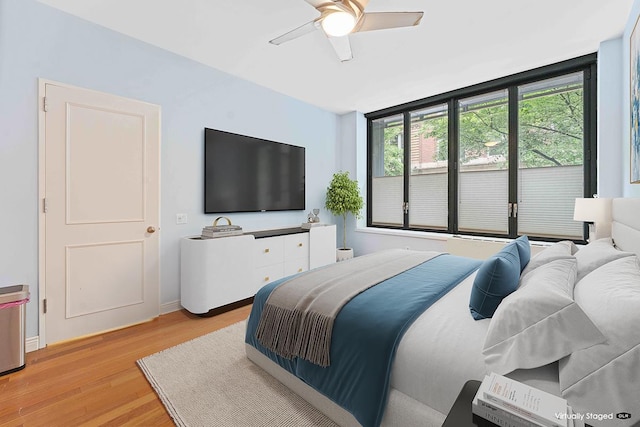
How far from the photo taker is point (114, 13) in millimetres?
2477

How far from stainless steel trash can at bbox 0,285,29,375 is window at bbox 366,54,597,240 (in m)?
4.54

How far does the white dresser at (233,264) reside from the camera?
2.99 m

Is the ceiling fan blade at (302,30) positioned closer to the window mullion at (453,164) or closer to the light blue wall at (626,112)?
the light blue wall at (626,112)

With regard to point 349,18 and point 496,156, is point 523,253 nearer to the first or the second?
point 349,18

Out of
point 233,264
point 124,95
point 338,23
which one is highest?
point 338,23

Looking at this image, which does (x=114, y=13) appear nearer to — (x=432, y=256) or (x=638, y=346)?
(x=432, y=256)

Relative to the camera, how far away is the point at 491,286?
55.8 inches

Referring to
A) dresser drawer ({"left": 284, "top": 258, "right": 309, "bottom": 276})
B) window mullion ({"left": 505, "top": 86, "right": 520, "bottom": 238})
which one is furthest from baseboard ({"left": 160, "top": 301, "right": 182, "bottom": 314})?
window mullion ({"left": 505, "top": 86, "right": 520, "bottom": 238})

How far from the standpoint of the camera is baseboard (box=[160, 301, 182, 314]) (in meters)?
3.12

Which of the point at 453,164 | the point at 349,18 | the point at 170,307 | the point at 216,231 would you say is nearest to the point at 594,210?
the point at 453,164


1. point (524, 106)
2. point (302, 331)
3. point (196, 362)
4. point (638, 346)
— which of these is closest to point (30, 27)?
point (196, 362)

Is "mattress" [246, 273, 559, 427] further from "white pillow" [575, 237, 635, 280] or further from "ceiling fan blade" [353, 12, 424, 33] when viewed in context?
"ceiling fan blade" [353, 12, 424, 33]

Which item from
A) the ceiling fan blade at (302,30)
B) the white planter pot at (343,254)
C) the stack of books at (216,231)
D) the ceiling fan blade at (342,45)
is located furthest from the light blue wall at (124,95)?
the ceiling fan blade at (342,45)

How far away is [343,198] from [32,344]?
384cm
